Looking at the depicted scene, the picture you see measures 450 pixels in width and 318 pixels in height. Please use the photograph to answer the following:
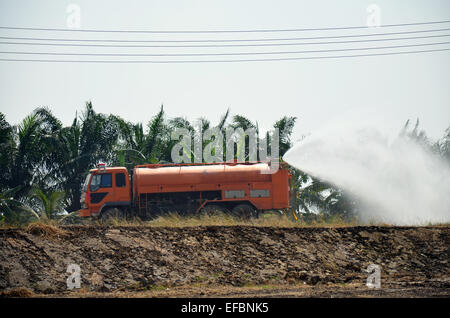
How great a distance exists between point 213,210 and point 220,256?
6264 millimetres

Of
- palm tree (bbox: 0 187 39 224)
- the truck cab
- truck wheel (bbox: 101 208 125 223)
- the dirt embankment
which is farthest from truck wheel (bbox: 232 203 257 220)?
palm tree (bbox: 0 187 39 224)

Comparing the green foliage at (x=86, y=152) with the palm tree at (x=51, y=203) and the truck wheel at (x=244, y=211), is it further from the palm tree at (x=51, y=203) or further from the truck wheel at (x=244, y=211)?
the truck wheel at (x=244, y=211)

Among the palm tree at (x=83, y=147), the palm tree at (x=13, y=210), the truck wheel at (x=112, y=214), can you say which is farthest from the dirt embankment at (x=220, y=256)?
the palm tree at (x=83, y=147)

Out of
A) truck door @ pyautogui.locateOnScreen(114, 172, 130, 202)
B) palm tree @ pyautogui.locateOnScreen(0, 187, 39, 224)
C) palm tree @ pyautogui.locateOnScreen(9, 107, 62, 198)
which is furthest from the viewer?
palm tree @ pyautogui.locateOnScreen(9, 107, 62, 198)

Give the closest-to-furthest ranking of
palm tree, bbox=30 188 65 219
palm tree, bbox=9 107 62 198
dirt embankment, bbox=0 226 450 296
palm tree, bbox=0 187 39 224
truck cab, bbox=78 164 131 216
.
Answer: dirt embankment, bbox=0 226 450 296, truck cab, bbox=78 164 131 216, palm tree, bbox=30 188 65 219, palm tree, bbox=0 187 39 224, palm tree, bbox=9 107 62 198

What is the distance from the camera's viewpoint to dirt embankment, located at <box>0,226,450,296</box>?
15.5 meters

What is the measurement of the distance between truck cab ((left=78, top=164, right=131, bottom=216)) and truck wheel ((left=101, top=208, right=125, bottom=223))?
0.22 metres

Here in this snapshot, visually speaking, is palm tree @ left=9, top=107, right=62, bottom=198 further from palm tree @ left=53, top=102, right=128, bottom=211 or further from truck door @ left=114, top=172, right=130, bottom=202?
truck door @ left=114, top=172, right=130, bottom=202

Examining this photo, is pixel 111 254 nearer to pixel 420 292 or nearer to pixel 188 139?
pixel 420 292

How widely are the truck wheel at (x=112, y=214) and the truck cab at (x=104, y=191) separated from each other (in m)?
0.22

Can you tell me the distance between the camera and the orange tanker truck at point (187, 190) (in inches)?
936

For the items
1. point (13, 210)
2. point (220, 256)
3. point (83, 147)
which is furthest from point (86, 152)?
point (220, 256)

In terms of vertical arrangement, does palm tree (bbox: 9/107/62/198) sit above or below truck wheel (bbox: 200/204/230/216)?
above
